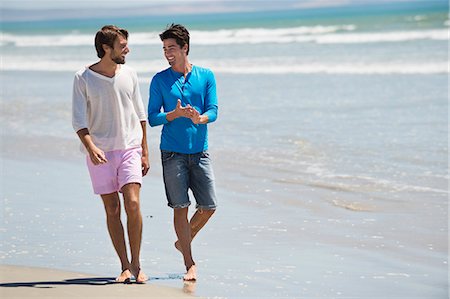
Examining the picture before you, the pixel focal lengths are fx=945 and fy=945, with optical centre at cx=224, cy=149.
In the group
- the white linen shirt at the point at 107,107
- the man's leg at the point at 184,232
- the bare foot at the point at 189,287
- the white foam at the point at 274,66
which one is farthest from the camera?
the white foam at the point at 274,66

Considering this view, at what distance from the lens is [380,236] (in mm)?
7047

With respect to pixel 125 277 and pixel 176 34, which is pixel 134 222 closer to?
pixel 125 277

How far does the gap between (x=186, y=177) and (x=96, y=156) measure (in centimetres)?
64

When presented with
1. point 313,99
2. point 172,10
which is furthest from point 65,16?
point 313,99

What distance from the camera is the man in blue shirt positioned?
582cm

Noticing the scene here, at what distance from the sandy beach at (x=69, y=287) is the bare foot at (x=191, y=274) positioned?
0.31 feet

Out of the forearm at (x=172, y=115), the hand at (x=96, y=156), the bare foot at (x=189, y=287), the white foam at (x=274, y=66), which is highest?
the forearm at (x=172, y=115)

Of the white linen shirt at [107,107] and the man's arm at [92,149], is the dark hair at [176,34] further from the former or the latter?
the man's arm at [92,149]

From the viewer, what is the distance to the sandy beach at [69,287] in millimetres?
5430

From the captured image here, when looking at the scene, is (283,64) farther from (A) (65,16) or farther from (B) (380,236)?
(A) (65,16)

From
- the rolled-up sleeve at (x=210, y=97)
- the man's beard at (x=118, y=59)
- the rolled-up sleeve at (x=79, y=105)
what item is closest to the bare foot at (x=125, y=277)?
the rolled-up sleeve at (x=79, y=105)

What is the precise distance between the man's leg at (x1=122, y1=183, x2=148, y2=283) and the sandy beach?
11cm

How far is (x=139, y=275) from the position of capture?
5770 millimetres

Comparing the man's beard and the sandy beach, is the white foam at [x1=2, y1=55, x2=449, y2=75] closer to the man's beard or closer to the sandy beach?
the man's beard
